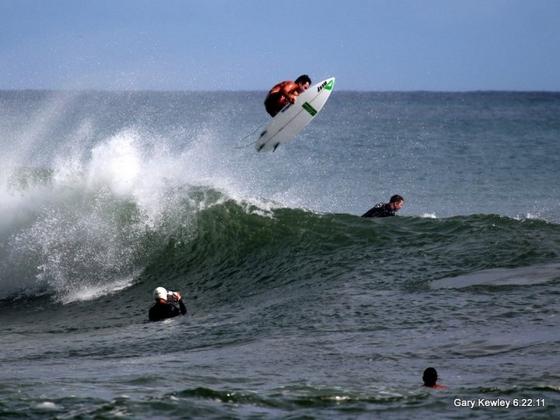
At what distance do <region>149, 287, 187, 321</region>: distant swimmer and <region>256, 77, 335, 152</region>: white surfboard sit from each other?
5.33 metres

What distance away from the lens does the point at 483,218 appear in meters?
18.0

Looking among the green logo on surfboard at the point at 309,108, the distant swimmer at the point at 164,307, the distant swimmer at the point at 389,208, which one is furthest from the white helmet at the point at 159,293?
the distant swimmer at the point at 389,208

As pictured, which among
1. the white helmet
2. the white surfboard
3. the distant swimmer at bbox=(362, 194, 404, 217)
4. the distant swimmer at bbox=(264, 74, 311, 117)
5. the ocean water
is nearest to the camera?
the ocean water

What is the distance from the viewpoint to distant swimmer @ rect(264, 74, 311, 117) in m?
17.8

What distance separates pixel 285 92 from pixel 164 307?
561 centimetres

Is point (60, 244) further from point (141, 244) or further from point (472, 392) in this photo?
point (472, 392)

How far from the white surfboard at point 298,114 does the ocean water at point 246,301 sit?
4.96 feet

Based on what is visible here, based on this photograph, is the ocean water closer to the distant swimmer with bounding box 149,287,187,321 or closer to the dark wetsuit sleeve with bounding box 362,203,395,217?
the distant swimmer with bounding box 149,287,187,321

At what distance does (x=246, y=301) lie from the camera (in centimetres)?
1479

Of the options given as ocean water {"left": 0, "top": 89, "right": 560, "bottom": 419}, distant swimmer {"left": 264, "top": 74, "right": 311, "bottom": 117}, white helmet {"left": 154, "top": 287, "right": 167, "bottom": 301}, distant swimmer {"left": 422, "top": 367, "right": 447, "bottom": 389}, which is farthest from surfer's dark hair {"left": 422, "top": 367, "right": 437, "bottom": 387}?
distant swimmer {"left": 264, "top": 74, "right": 311, "bottom": 117}

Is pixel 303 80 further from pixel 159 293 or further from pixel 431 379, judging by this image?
pixel 431 379

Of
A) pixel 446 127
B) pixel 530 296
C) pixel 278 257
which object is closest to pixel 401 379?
pixel 530 296

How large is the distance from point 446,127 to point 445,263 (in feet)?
191

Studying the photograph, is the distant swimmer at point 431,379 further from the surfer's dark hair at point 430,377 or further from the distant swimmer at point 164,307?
the distant swimmer at point 164,307
